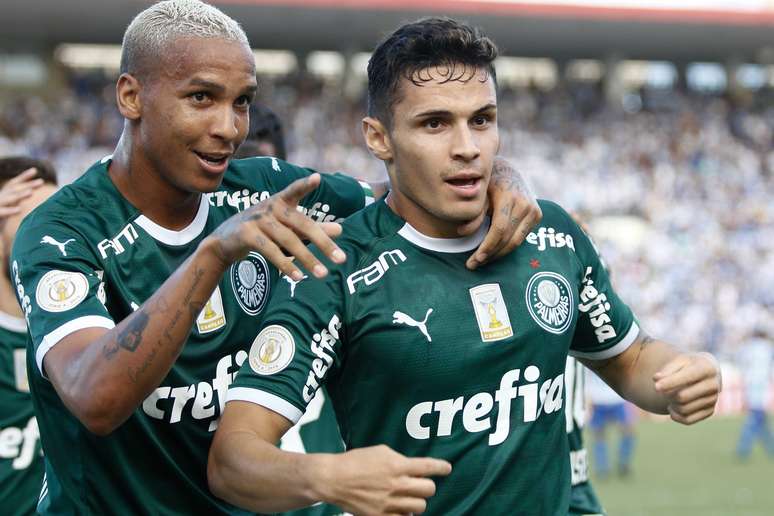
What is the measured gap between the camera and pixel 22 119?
92.7 feet

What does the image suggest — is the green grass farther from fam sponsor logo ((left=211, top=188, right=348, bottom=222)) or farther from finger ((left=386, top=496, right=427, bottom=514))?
finger ((left=386, top=496, right=427, bottom=514))

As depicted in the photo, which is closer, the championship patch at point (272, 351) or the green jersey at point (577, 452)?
the championship patch at point (272, 351)

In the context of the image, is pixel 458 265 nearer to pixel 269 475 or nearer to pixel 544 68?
pixel 269 475

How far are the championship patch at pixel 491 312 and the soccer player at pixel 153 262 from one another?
0.11 metres

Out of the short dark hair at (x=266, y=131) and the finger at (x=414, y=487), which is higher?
the short dark hair at (x=266, y=131)

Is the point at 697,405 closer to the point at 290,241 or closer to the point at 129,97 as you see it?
the point at 290,241

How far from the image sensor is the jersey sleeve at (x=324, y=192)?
421 centimetres

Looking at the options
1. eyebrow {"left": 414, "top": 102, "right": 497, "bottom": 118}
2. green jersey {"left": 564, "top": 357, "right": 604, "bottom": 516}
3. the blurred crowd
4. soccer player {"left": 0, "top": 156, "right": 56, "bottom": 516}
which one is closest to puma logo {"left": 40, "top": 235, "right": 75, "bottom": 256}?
eyebrow {"left": 414, "top": 102, "right": 497, "bottom": 118}

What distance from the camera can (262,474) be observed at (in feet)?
9.21

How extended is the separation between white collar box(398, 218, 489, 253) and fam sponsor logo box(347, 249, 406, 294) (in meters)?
0.07

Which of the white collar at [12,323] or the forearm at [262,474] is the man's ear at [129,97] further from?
the white collar at [12,323]

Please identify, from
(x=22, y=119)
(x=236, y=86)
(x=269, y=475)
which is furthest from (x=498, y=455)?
(x=22, y=119)

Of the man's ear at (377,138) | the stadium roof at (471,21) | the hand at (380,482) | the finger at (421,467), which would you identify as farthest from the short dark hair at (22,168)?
the stadium roof at (471,21)

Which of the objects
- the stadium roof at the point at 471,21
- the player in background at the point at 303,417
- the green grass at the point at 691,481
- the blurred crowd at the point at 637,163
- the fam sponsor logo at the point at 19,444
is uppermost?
the stadium roof at the point at 471,21
